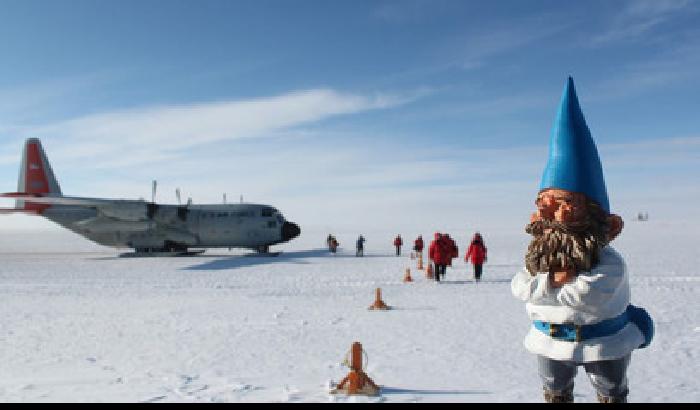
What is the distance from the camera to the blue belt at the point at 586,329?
3.00 metres

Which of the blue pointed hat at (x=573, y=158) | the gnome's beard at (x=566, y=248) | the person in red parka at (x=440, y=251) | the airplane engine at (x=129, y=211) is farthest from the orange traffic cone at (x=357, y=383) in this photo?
the airplane engine at (x=129, y=211)

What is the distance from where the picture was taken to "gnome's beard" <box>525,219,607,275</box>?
2.96 m

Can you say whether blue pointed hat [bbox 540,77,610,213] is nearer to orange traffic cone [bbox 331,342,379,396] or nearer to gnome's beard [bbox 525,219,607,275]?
gnome's beard [bbox 525,219,607,275]

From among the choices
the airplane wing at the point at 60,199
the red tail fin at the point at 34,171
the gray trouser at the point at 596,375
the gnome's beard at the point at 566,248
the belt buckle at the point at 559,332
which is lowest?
the gray trouser at the point at 596,375

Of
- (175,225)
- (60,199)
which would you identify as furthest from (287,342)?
(60,199)

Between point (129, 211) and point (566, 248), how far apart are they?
29.0m

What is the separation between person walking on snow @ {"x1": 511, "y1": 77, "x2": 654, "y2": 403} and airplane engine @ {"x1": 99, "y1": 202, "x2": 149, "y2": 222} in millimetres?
28376

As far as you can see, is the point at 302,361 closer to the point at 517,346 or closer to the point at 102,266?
the point at 517,346

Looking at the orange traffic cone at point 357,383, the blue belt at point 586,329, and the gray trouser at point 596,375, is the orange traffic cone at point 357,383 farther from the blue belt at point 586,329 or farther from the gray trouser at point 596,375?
the blue belt at point 586,329

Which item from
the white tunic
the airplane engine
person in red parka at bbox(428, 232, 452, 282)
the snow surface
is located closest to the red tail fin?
the airplane engine

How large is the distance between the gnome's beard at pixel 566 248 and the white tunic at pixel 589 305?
0.06 metres

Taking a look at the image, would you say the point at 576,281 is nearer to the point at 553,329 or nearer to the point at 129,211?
the point at 553,329

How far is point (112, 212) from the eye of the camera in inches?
1131

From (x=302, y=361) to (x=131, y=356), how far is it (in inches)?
100
